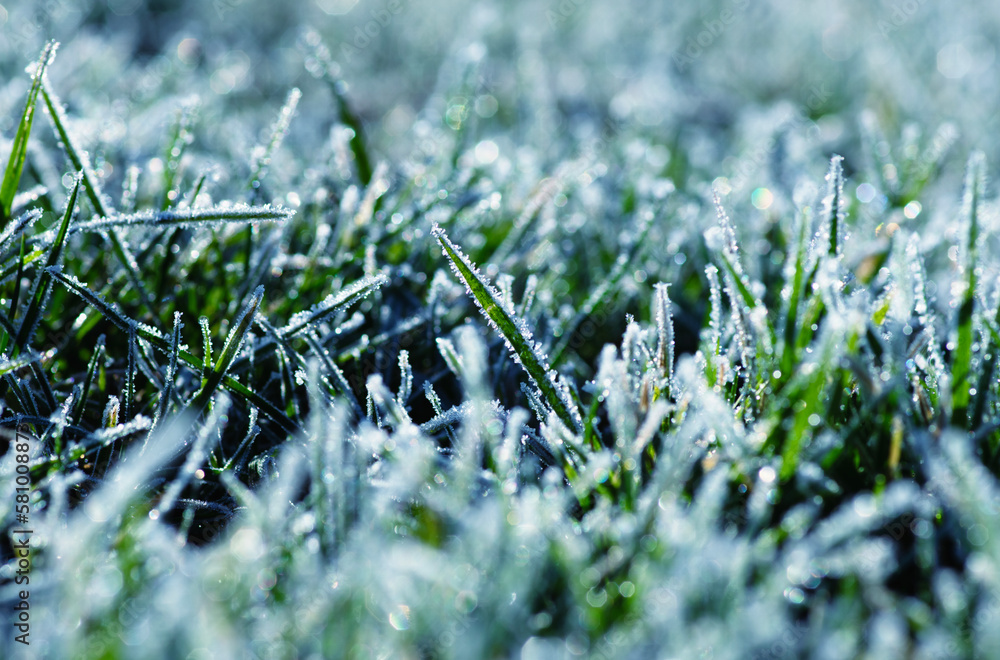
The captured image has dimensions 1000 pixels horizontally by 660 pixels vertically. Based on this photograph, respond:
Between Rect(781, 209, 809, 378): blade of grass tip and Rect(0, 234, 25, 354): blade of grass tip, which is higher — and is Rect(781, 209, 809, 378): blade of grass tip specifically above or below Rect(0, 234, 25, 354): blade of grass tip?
below

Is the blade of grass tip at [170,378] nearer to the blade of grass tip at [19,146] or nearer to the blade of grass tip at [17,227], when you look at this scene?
the blade of grass tip at [17,227]

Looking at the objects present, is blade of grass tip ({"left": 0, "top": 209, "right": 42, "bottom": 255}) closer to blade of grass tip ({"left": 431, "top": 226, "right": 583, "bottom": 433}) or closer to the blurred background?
blade of grass tip ({"left": 431, "top": 226, "right": 583, "bottom": 433})

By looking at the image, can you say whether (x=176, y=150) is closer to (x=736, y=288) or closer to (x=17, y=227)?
(x=17, y=227)

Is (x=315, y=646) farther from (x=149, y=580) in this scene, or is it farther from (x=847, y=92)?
(x=847, y=92)

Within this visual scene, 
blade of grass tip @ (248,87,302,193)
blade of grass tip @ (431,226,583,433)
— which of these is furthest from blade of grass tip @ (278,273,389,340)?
blade of grass tip @ (248,87,302,193)

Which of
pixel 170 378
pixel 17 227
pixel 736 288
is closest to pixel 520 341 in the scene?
pixel 736 288

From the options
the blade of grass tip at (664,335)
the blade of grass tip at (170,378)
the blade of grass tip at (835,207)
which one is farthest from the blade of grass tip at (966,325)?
the blade of grass tip at (170,378)
